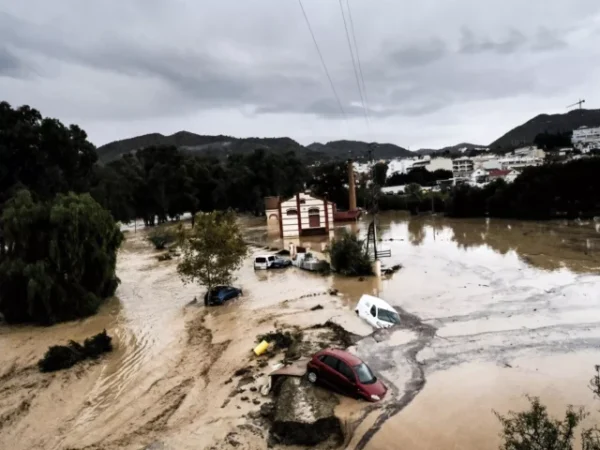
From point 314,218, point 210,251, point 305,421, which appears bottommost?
point 305,421

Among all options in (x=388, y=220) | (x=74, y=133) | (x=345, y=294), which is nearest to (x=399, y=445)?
(x=345, y=294)

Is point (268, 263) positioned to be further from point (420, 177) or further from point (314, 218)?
point (420, 177)

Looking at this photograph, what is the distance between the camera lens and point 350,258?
114 ft

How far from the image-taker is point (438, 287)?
1200 inches

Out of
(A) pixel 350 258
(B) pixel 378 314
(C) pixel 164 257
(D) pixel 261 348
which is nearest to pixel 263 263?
(A) pixel 350 258

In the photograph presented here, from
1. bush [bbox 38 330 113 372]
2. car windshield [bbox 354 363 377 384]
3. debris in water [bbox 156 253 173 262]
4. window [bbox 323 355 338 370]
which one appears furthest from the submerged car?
car windshield [bbox 354 363 377 384]

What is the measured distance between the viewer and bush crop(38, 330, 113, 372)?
1948cm

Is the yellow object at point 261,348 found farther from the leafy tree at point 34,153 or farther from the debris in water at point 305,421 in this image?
the leafy tree at point 34,153

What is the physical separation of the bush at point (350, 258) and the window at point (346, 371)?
20025 mm

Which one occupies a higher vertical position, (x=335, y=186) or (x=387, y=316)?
(x=335, y=186)

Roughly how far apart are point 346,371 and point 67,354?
39.9 feet

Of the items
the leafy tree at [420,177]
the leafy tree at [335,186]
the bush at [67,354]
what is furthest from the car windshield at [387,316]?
the leafy tree at [420,177]

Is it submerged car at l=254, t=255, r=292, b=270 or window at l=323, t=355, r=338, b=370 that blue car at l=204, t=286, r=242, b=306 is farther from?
window at l=323, t=355, r=338, b=370

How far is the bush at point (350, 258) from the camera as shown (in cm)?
3441
